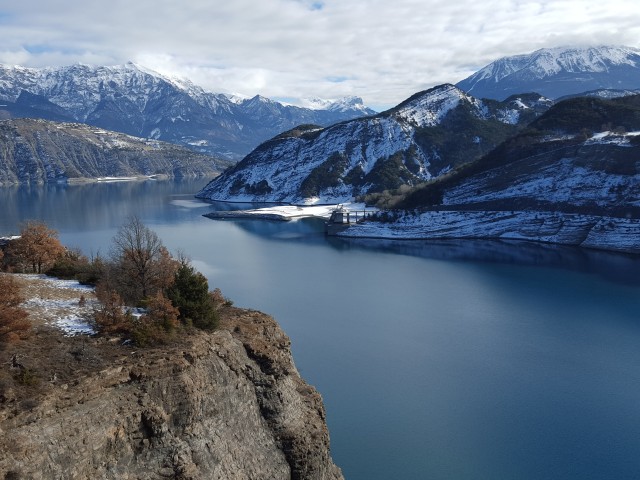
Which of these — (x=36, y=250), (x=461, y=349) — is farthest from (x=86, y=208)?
(x=461, y=349)

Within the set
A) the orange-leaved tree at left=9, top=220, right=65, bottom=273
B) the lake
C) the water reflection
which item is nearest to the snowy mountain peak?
the water reflection

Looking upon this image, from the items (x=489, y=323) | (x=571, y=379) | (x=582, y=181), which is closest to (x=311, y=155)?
(x=582, y=181)

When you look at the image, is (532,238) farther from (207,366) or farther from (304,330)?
(207,366)

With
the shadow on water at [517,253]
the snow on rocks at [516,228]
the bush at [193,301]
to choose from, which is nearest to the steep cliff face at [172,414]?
the bush at [193,301]

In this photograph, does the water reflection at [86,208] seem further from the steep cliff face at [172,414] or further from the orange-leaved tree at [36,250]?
the steep cliff face at [172,414]

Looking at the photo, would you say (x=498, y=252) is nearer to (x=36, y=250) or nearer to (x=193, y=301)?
(x=36, y=250)

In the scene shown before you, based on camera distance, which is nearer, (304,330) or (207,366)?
(207,366)

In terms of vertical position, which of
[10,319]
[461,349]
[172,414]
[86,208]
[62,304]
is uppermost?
[10,319]
